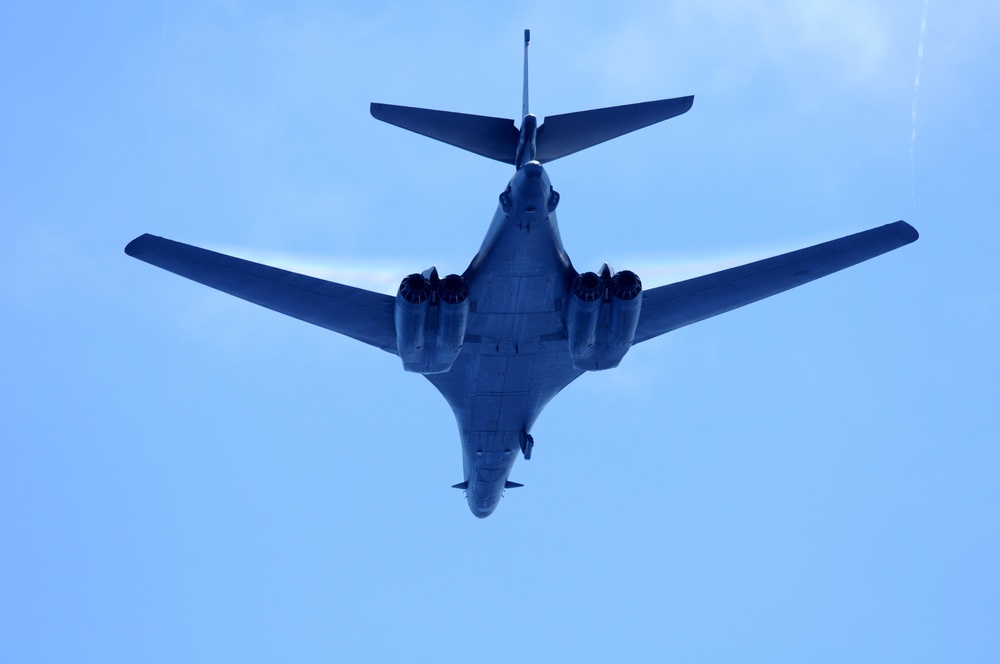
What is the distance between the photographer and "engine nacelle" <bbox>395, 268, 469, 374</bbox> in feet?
72.3

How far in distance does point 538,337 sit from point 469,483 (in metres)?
7.62

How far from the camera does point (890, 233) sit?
991 inches

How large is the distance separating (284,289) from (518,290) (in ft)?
18.7

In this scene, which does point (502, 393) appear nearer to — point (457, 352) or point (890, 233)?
point (457, 352)

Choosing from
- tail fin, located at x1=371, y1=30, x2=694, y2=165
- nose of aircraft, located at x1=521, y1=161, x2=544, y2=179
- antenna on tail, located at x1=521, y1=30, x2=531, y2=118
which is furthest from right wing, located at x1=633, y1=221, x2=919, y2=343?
nose of aircraft, located at x1=521, y1=161, x2=544, y2=179

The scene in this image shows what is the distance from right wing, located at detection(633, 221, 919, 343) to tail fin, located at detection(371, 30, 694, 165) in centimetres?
514

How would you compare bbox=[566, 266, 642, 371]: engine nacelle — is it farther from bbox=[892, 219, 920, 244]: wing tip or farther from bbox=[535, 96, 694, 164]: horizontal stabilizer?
bbox=[892, 219, 920, 244]: wing tip

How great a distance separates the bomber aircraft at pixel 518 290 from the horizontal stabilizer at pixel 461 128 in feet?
0.08

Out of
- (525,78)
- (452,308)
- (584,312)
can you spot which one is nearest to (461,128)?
(525,78)

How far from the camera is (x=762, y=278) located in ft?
81.7

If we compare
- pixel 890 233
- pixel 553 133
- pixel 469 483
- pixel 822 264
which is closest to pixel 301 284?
pixel 553 133

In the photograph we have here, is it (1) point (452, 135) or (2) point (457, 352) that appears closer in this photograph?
(1) point (452, 135)

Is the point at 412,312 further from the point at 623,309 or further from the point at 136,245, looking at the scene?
the point at 136,245

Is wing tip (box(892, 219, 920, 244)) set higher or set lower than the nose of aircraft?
higher
